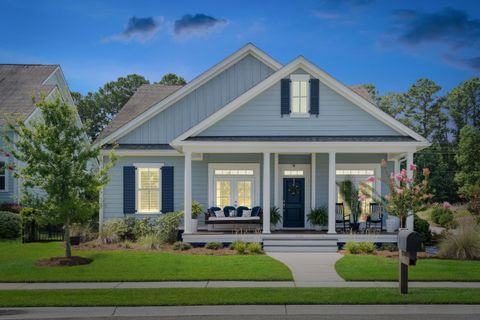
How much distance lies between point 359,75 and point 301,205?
3229 centimetres

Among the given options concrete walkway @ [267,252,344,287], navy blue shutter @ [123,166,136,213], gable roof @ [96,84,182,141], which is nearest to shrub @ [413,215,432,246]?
concrete walkway @ [267,252,344,287]

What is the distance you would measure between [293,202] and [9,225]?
11.4 metres

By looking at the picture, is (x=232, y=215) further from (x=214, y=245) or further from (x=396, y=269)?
(x=396, y=269)

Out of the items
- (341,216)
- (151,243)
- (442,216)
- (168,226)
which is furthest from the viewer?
(442,216)

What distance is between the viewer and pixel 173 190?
65.0 ft

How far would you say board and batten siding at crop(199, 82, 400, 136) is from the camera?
59.5 ft

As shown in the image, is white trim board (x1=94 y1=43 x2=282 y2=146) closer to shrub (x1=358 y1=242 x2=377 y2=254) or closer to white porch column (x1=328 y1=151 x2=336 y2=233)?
white porch column (x1=328 y1=151 x2=336 y2=233)

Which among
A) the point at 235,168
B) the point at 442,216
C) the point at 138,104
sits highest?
the point at 138,104

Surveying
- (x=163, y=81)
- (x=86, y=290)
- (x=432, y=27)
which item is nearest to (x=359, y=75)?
(x=432, y=27)

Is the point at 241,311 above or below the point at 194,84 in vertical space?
below

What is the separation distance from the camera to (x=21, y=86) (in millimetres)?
26531

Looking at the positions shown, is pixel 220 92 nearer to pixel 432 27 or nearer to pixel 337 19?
pixel 337 19

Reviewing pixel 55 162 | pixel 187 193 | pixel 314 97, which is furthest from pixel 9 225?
pixel 314 97

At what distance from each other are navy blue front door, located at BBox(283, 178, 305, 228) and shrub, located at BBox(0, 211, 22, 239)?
1058cm
